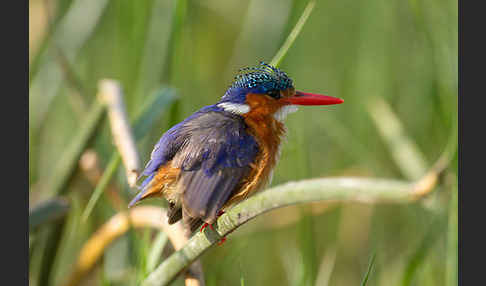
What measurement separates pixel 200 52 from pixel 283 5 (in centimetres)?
64

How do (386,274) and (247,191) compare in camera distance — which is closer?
(247,191)

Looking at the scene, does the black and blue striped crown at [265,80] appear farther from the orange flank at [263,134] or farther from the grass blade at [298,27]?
the grass blade at [298,27]

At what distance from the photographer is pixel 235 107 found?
150cm

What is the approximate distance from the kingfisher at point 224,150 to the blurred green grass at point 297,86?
34 cm

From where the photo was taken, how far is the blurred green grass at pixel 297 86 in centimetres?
211

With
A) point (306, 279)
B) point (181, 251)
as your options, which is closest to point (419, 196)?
point (181, 251)

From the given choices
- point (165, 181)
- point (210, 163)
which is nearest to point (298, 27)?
point (210, 163)

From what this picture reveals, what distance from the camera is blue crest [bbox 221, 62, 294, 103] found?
149cm

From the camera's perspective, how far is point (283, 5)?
2688 mm

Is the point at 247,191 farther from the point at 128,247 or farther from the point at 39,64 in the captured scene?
the point at 39,64

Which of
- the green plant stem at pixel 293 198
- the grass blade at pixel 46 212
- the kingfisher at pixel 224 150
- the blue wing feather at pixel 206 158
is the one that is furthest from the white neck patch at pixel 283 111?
the grass blade at pixel 46 212

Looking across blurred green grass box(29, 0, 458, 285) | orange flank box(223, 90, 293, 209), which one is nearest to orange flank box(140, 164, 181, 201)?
orange flank box(223, 90, 293, 209)

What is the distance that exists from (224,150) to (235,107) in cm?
20

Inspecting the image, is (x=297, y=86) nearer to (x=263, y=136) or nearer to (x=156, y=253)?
(x=263, y=136)
